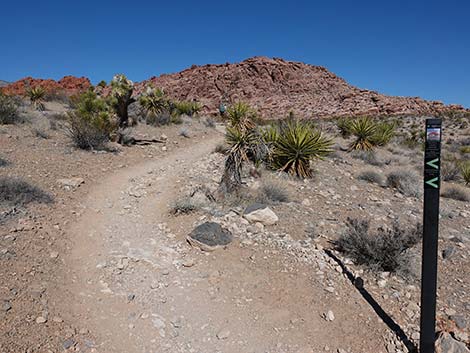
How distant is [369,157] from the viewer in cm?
1163

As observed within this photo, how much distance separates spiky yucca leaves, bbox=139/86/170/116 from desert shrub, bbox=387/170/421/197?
11.9 metres

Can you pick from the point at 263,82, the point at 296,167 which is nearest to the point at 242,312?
the point at 296,167

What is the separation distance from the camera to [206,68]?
67438 millimetres

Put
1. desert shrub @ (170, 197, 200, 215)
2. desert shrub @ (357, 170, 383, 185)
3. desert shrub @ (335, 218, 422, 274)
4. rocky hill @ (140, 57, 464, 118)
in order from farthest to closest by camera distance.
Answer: rocky hill @ (140, 57, 464, 118), desert shrub @ (357, 170, 383, 185), desert shrub @ (170, 197, 200, 215), desert shrub @ (335, 218, 422, 274)

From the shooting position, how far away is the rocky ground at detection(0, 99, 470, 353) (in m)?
3.29

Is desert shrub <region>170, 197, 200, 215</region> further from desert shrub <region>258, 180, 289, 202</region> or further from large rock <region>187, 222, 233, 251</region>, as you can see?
desert shrub <region>258, 180, 289, 202</region>

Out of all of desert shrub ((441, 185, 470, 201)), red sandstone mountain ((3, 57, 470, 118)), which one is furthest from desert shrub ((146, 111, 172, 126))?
red sandstone mountain ((3, 57, 470, 118))

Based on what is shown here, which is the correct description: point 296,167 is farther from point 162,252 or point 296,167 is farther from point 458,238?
point 162,252

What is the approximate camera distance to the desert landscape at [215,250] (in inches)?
132

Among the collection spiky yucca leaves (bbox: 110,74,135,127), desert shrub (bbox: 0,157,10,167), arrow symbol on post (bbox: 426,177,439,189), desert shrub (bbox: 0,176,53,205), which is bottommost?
desert shrub (bbox: 0,176,53,205)

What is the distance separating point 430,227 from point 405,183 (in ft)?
20.9

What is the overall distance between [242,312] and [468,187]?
9718 millimetres

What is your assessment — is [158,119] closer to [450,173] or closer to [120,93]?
[120,93]

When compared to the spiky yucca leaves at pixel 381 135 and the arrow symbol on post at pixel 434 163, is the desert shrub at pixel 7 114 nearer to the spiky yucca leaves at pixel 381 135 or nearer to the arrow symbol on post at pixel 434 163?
the arrow symbol on post at pixel 434 163
